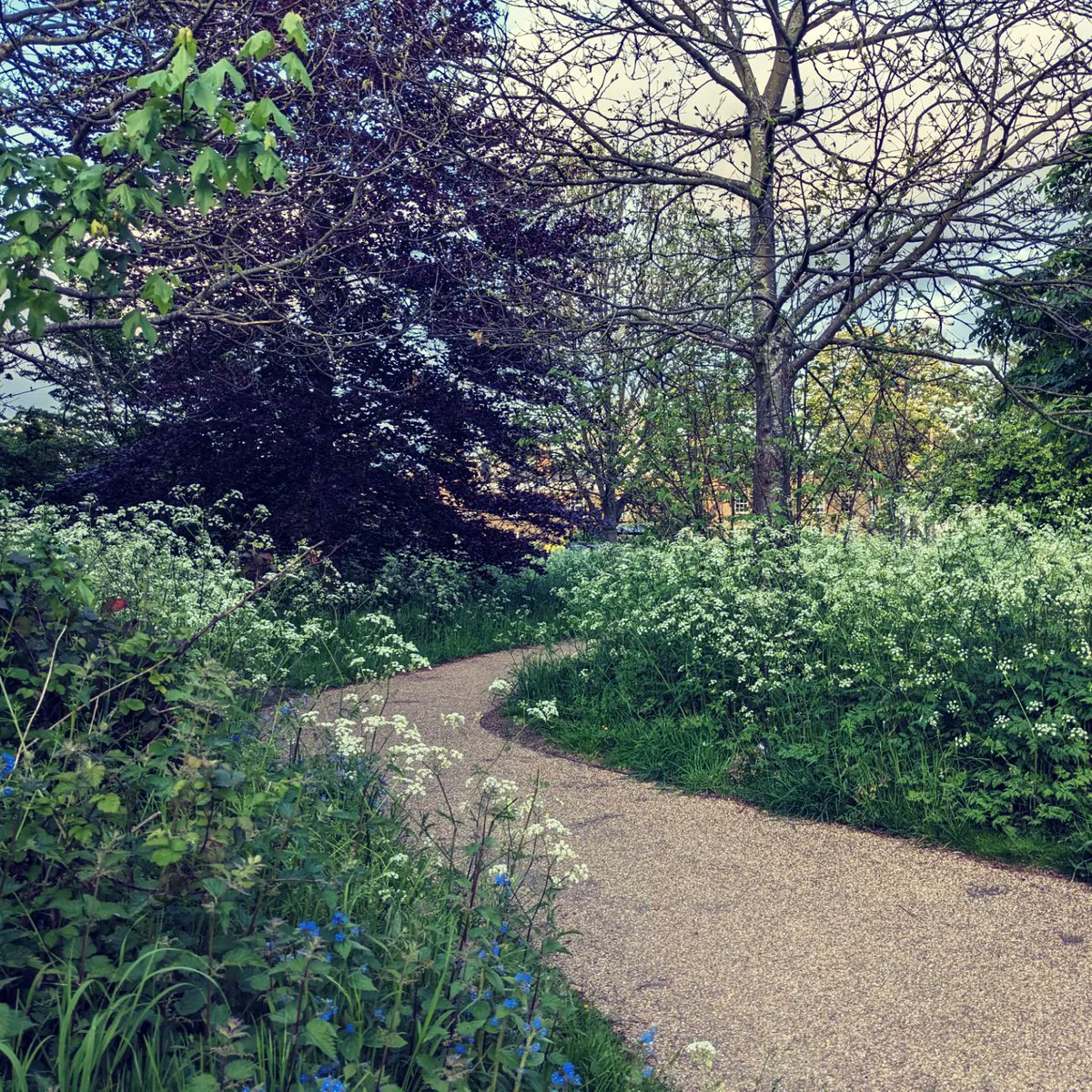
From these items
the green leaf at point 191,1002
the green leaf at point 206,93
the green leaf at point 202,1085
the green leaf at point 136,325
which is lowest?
the green leaf at point 202,1085

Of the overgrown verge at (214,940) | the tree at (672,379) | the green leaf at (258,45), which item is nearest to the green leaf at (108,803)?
A: the overgrown verge at (214,940)

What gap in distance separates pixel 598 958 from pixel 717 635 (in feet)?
11.7

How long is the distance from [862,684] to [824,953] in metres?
2.43

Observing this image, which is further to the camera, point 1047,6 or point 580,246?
point 580,246

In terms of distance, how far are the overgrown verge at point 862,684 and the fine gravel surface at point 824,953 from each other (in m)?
0.30

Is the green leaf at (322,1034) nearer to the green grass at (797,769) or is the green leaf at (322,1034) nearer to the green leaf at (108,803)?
the green leaf at (108,803)

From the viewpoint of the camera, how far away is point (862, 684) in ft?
19.6

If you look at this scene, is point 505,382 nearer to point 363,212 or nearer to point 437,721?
point 363,212

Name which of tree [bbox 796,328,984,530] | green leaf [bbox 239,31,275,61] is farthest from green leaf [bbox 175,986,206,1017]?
tree [bbox 796,328,984,530]

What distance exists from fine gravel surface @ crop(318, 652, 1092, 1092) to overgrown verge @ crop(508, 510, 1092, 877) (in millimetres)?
300

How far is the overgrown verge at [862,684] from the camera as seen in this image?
15.9ft

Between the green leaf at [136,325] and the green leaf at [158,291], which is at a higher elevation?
the green leaf at [158,291]

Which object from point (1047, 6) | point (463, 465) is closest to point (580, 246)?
point (463, 465)

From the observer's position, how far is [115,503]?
1150 cm
